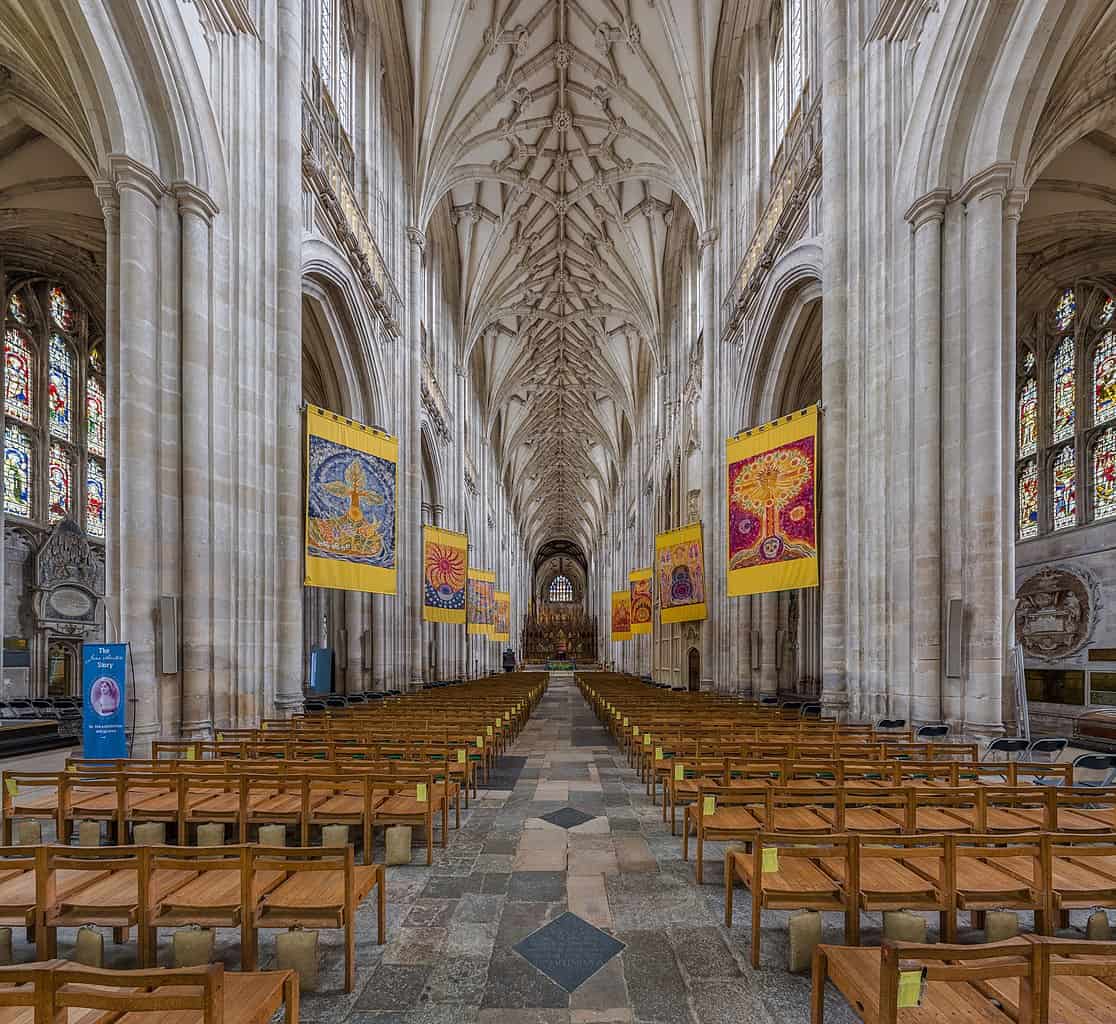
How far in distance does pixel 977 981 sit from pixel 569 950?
90.5 inches

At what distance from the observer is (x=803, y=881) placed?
381 cm

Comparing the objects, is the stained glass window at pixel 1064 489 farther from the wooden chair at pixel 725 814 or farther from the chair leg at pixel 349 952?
the chair leg at pixel 349 952

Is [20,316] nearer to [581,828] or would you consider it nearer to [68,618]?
[68,618]

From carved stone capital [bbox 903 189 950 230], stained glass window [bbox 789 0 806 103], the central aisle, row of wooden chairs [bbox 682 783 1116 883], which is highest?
stained glass window [bbox 789 0 806 103]

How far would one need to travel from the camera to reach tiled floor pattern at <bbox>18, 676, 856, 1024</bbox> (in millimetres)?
3395

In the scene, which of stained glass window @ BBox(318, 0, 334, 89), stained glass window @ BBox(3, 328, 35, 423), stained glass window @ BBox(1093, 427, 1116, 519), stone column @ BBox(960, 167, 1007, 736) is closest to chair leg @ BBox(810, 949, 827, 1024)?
stone column @ BBox(960, 167, 1007, 736)

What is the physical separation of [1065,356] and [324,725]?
1982cm

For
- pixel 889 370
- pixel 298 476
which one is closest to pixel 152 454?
pixel 298 476

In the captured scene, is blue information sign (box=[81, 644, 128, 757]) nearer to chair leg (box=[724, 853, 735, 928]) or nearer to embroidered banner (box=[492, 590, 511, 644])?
chair leg (box=[724, 853, 735, 928])

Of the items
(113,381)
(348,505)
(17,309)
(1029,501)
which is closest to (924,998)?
(113,381)

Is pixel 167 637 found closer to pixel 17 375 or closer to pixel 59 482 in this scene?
pixel 59 482

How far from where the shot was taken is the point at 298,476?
38.8 ft

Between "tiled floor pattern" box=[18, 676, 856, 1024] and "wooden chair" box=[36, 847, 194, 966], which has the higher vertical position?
"wooden chair" box=[36, 847, 194, 966]

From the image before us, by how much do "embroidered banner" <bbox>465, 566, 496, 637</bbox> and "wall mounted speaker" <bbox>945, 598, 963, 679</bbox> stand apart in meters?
18.7
